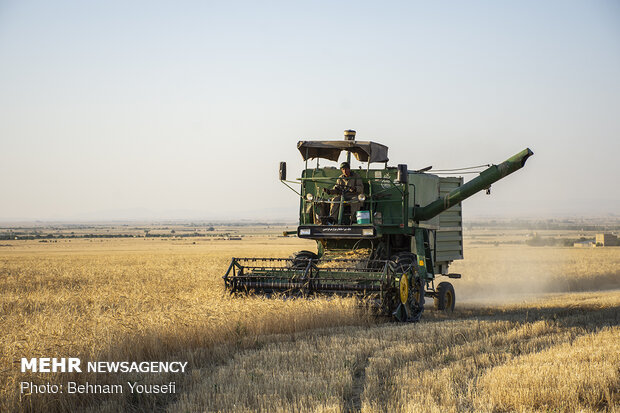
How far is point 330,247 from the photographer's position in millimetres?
13594

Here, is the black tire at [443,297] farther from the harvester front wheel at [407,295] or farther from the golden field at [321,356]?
the harvester front wheel at [407,295]

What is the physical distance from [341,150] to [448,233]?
4.42m

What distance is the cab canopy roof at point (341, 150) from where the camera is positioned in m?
13.2

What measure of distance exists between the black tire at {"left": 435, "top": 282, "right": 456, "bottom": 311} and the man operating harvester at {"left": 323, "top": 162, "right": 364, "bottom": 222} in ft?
11.5

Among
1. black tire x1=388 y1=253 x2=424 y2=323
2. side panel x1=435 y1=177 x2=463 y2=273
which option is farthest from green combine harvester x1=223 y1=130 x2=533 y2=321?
side panel x1=435 y1=177 x2=463 y2=273

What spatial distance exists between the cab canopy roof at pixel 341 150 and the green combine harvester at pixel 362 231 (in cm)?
2

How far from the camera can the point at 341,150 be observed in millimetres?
13672

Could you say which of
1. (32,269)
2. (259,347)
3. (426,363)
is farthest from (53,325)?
(32,269)

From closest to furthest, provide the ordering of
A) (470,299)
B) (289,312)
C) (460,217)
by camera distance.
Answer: (289,312) → (460,217) → (470,299)

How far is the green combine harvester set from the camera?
11.9m

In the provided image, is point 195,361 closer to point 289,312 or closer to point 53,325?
point 53,325

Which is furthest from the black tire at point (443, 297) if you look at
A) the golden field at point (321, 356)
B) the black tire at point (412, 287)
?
the black tire at point (412, 287)

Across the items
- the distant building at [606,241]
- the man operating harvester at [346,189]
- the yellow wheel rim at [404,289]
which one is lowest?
the distant building at [606,241]

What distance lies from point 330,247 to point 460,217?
499cm
